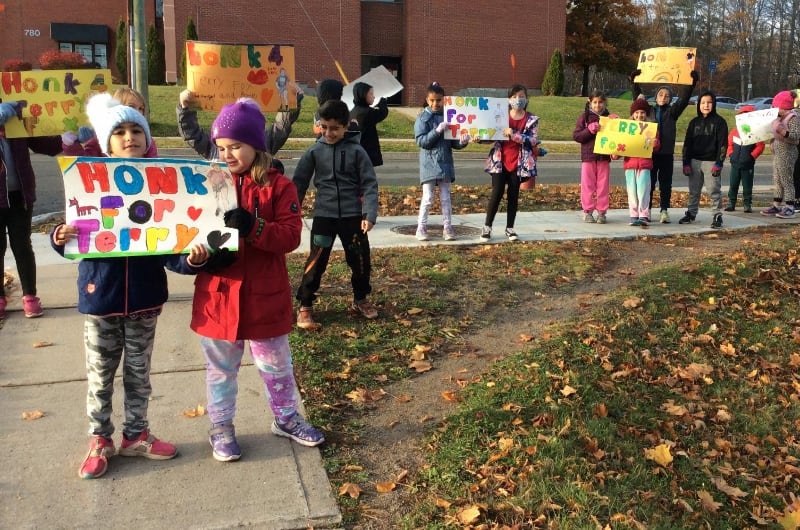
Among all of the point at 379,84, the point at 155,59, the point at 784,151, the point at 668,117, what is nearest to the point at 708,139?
the point at 668,117

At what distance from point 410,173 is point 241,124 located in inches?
498

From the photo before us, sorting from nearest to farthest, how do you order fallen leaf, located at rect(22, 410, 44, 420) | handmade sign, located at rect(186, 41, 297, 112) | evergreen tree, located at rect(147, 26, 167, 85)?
fallen leaf, located at rect(22, 410, 44, 420), handmade sign, located at rect(186, 41, 297, 112), evergreen tree, located at rect(147, 26, 167, 85)

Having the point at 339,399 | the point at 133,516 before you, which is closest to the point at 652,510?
the point at 339,399

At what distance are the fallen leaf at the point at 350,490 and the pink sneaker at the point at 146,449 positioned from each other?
94cm

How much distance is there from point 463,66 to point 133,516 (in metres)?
36.4

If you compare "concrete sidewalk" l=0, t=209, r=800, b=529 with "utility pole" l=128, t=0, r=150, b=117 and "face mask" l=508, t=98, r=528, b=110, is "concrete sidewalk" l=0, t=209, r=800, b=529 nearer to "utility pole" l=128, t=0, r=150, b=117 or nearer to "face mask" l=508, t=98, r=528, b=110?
"utility pole" l=128, t=0, r=150, b=117

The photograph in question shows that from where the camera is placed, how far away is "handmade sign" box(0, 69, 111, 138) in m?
5.68

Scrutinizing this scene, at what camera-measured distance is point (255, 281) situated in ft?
11.8

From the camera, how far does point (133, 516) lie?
322 cm

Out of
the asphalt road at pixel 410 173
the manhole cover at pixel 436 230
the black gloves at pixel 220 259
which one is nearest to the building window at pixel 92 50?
the asphalt road at pixel 410 173

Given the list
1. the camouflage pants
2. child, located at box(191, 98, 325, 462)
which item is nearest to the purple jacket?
the camouflage pants

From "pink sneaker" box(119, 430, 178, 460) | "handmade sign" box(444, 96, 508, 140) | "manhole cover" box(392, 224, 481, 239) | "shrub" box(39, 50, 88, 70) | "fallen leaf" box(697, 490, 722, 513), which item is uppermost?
"shrub" box(39, 50, 88, 70)

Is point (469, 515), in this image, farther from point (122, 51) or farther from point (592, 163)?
point (122, 51)

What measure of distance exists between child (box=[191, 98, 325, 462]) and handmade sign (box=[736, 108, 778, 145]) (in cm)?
940
